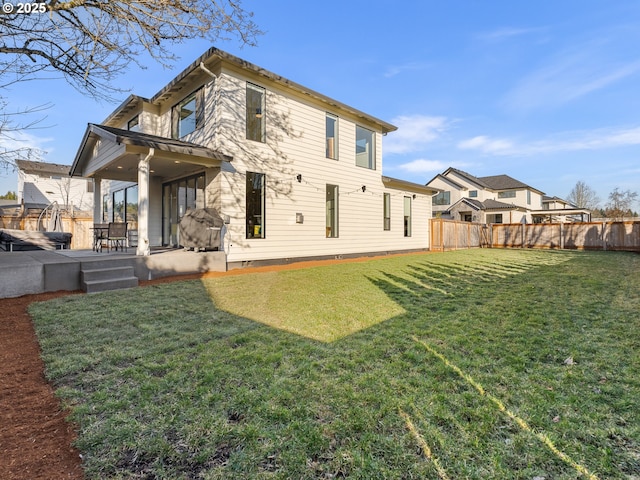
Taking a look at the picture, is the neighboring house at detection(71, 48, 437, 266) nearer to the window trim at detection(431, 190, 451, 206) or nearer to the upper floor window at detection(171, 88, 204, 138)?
the upper floor window at detection(171, 88, 204, 138)

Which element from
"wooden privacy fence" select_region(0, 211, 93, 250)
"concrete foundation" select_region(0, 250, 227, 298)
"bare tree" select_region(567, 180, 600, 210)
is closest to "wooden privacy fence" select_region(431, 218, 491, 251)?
"concrete foundation" select_region(0, 250, 227, 298)

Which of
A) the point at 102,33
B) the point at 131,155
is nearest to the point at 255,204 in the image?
the point at 131,155

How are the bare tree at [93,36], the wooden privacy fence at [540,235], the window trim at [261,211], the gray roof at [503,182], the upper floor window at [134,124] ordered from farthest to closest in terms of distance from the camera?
the gray roof at [503,182] < the wooden privacy fence at [540,235] < the upper floor window at [134,124] < the window trim at [261,211] < the bare tree at [93,36]

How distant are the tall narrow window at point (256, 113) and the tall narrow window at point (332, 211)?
3.22 metres

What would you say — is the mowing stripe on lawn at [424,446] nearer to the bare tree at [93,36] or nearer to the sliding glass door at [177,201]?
the bare tree at [93,36]

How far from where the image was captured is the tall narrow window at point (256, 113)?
9079 mm

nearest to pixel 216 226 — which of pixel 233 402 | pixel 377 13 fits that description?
pixel 233 402

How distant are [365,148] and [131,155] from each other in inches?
339

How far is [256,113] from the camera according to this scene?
9281 mm

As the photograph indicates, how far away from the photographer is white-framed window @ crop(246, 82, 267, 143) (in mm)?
9078

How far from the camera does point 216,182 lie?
27.7ft

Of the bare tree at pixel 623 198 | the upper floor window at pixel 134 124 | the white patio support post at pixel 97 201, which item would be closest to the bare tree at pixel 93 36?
the upper floor window at pixel 134 124

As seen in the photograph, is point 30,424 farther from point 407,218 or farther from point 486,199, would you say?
point 486,199

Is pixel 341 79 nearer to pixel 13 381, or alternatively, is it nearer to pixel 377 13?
pixel 377 13
